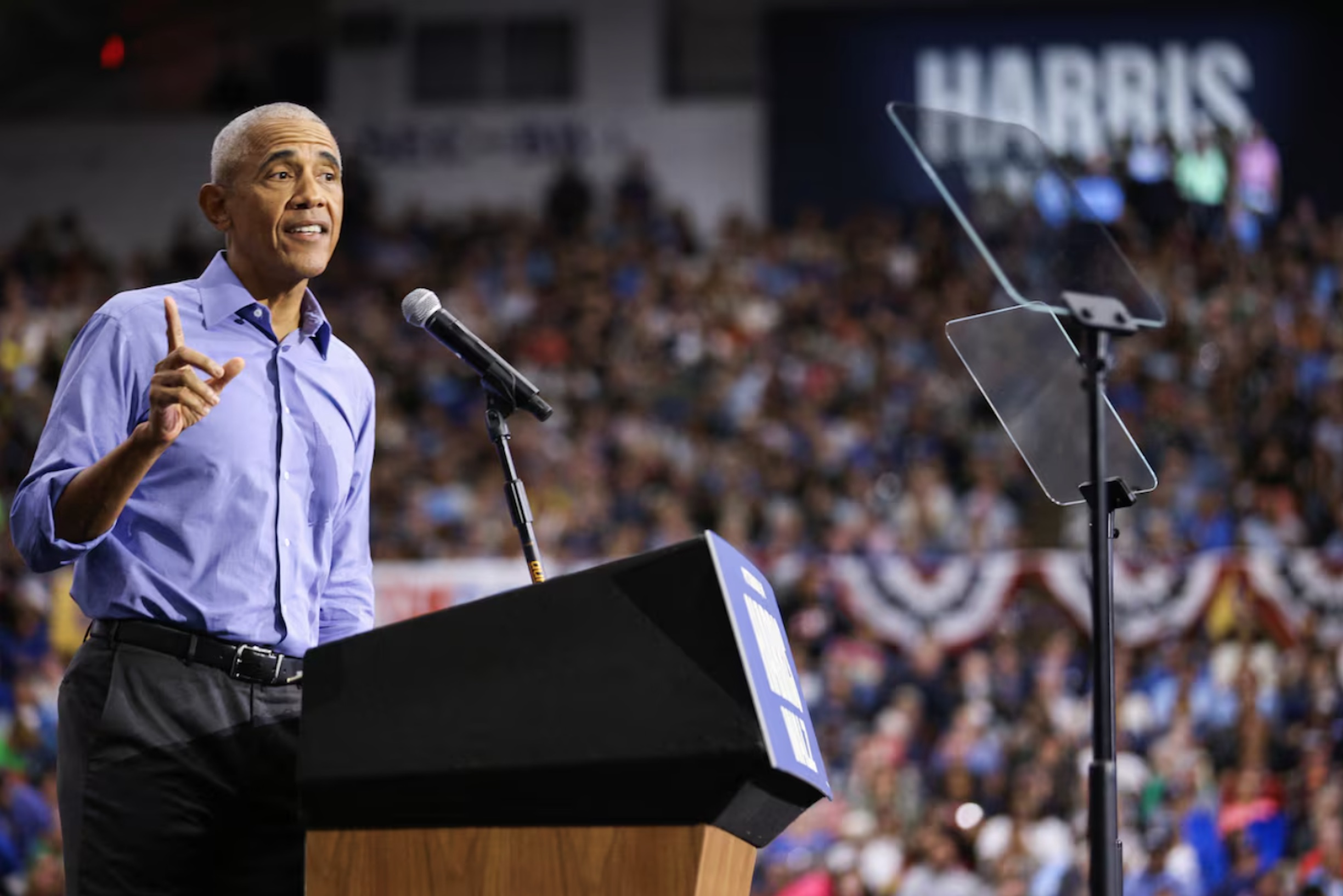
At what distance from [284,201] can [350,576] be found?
1.65 ft

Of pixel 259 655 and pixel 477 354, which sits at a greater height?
pixel 477 354

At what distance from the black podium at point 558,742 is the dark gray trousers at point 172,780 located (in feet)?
0.72

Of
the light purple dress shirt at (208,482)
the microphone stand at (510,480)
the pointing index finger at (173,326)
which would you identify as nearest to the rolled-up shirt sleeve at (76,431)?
the light purple dress shirt at (208,482)

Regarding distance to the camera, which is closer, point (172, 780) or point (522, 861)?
point (522, 861)

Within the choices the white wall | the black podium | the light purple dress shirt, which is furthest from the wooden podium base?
the white wall

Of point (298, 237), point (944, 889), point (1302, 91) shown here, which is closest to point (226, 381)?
point (298, 237)

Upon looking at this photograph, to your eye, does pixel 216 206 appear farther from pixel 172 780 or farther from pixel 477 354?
pixel 172 780

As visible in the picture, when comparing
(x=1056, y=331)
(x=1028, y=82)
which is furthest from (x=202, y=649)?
(x=1028, y=82)

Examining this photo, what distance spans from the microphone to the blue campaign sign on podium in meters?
0.45

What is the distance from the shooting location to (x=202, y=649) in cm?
199

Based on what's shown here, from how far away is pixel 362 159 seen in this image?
52.7ft

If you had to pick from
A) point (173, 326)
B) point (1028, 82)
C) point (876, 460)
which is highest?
point (1028, 82)

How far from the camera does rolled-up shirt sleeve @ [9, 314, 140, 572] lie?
75.6 inches

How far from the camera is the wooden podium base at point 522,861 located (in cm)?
168
